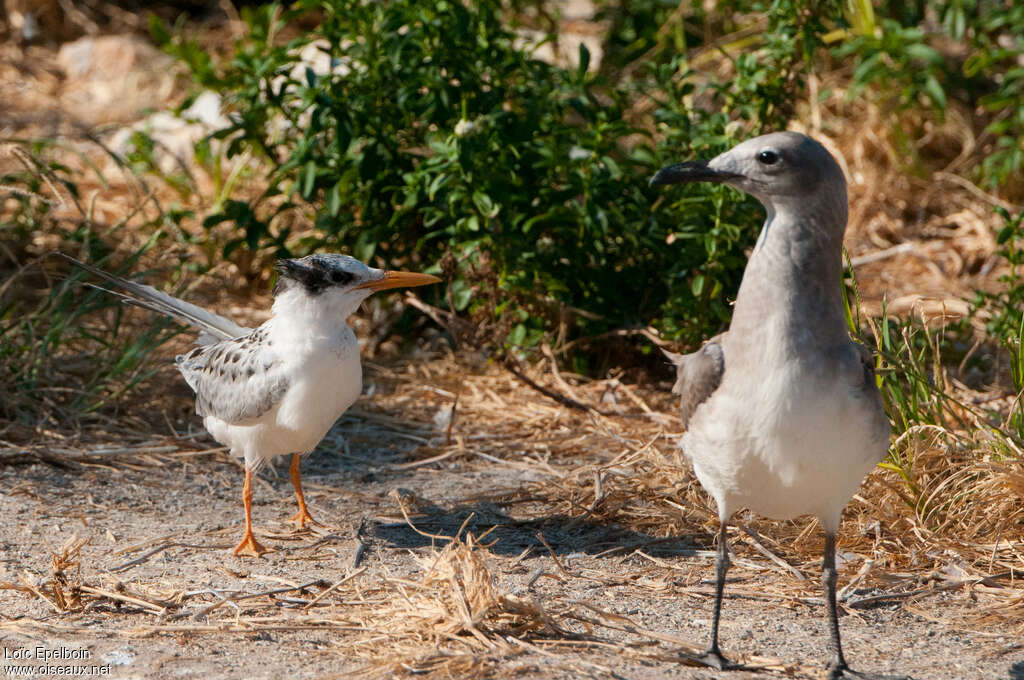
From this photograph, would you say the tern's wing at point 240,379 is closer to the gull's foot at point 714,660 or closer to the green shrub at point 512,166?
the green shrub at point 512,166

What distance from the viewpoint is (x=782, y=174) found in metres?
2.92

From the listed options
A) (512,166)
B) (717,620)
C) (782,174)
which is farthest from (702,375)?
(512,166)

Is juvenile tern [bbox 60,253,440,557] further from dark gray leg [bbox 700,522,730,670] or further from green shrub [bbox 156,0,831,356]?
dark gray leg [bbox 700,522,730,670]

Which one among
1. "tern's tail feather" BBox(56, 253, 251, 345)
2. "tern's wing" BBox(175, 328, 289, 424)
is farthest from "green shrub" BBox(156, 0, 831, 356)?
"tern's wing" BBox(175, 328, 289, 424)

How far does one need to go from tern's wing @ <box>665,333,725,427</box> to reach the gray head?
1.36ft

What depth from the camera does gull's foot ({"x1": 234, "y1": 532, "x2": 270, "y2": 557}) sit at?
3932 mm

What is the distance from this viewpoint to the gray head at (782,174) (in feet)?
9.53

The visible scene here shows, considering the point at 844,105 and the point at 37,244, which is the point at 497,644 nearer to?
the point at 37,244

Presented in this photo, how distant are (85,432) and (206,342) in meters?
0.68

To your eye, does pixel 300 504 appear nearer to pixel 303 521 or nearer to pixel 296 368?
pixel 303 521

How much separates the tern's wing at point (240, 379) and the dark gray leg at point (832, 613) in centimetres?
181

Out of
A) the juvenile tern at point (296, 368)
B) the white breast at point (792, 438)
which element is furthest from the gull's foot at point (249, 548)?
the white breast at point (792, 438)

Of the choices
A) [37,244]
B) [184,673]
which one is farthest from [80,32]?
[184,673]

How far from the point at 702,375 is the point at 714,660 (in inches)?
30.7
